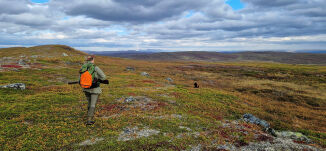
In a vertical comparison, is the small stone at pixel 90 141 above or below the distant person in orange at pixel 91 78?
below

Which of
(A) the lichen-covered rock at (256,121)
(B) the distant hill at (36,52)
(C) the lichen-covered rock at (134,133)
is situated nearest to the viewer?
(C) the lichen-covered rock at (134,133)

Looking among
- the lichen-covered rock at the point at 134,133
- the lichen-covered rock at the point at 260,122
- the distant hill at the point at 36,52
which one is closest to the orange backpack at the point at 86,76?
the lichen-covered rock at the point at 134,133

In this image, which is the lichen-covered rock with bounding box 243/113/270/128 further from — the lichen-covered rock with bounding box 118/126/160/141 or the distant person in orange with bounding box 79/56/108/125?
the distant person in orange with bounding box 79/56/108/125

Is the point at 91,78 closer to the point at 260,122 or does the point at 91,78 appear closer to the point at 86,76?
the point at 86,76

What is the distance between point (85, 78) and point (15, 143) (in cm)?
489

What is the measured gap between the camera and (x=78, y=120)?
12.7m

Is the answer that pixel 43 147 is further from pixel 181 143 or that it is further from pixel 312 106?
pixel 312 106

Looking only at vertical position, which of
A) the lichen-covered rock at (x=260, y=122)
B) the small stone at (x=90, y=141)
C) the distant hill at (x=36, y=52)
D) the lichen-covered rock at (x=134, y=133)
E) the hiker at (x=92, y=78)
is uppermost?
the distant hill at (x=36, y=52)

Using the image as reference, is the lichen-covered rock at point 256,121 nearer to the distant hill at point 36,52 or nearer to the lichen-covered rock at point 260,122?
the lichen-covered rock at point 260,122

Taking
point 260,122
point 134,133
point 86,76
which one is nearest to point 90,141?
point 134,133

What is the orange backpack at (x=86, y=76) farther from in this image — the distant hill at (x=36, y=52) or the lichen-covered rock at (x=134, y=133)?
the distant hill at (x=36, y=52)

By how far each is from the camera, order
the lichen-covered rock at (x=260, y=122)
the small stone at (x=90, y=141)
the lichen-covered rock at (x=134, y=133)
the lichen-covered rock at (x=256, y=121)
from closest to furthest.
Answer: the small stone at (x=90, y=141), the lichen-covered rock at (x=134, y=133), the lichen-covered rock at (x=260, y=122), the lichen-covered rock at (x=256, y=121)

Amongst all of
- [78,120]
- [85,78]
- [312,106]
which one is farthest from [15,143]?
[312,106]

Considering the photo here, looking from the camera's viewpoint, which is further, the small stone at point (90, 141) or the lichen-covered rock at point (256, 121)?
the lichen-covered rock at point (256, 121)
